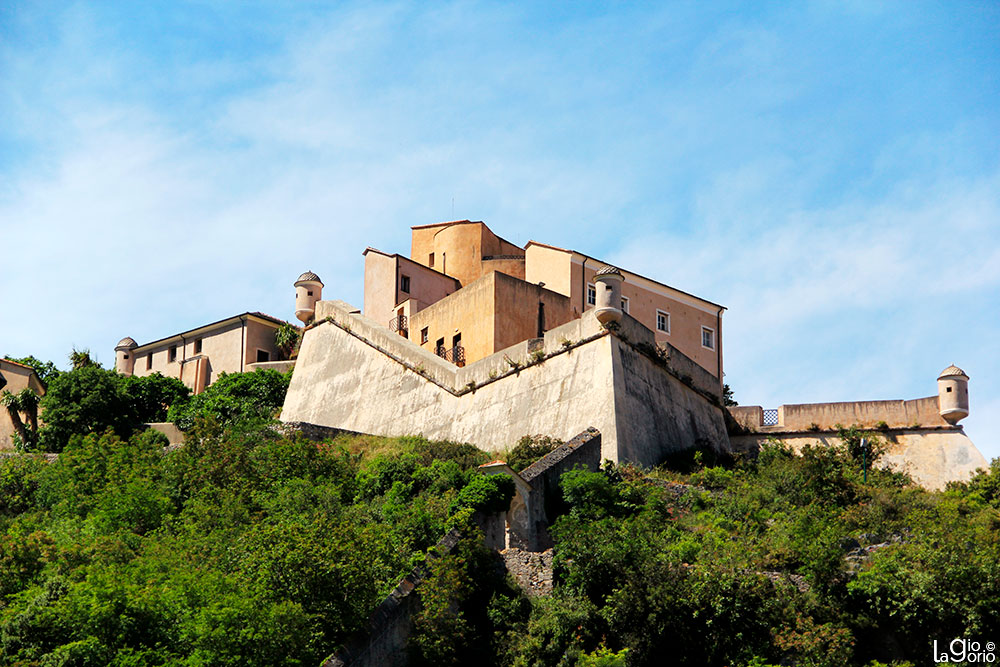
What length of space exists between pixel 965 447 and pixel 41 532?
2444 cm

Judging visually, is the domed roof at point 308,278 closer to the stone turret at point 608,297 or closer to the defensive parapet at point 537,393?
the defensive parapet at point 537,393

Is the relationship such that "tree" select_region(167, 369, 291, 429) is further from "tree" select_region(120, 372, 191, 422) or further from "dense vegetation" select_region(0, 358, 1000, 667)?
"dense vegetation" select_region(0, 358, 1000, 667)

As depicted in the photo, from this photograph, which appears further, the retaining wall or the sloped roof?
the sloped roof

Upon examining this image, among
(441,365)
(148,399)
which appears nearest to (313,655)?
(441,365)

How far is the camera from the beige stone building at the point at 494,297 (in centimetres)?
4097

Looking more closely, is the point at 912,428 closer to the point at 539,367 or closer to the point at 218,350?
the point at 539,367

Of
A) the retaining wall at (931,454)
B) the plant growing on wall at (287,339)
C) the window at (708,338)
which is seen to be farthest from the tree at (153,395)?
the retaining wall at (931,454)

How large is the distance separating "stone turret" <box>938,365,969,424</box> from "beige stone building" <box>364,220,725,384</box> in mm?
9028

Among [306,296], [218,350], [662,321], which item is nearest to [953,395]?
[662,321]

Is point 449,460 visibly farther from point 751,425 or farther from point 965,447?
point 965,447

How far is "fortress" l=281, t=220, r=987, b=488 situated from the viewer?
34.8 m

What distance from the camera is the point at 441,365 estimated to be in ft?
130

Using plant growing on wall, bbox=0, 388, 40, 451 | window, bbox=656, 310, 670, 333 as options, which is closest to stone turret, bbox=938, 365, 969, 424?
window, bbox=656, 310, 670, 333

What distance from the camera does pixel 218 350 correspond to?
5256 cm
